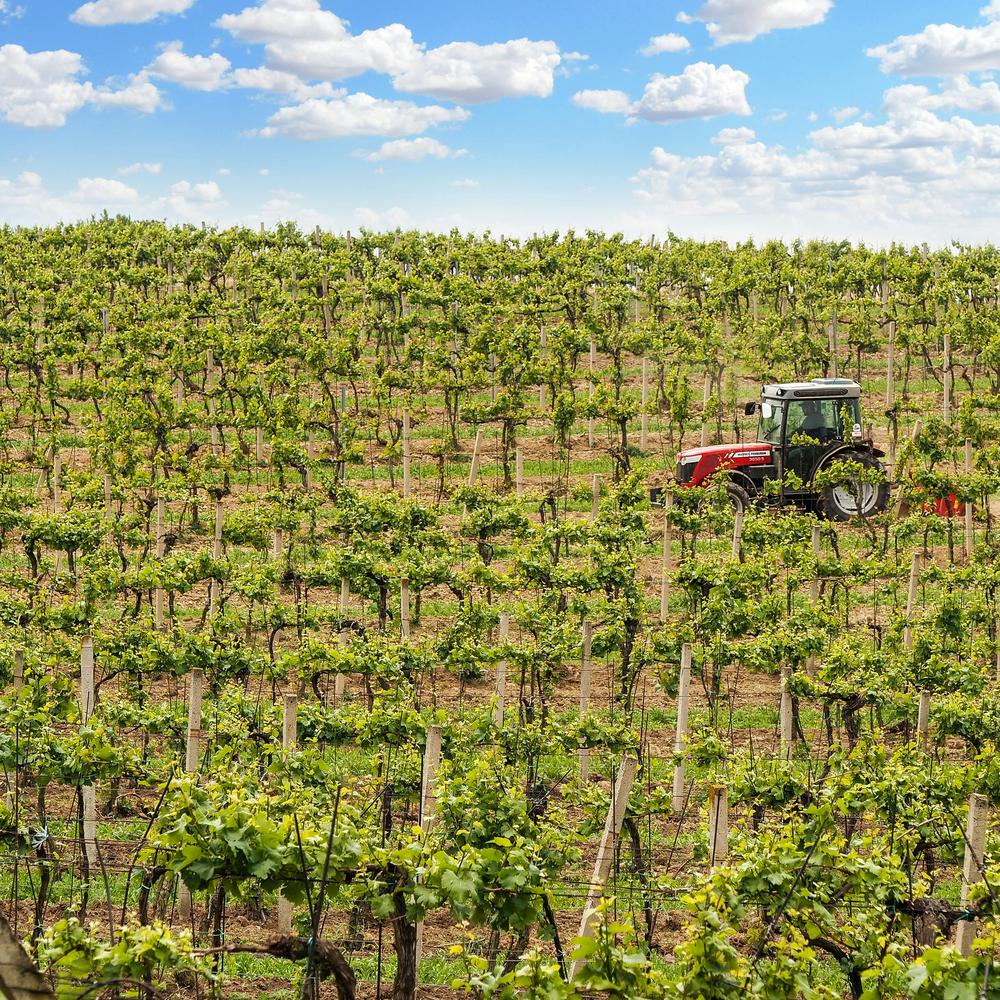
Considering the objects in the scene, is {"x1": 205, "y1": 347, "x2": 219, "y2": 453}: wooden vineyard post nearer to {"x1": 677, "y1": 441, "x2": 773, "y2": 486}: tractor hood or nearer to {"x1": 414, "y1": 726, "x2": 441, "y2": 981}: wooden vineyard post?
{"x1": 677, "y1": 441, "x2": 773, "y2": 486}: tractor hood

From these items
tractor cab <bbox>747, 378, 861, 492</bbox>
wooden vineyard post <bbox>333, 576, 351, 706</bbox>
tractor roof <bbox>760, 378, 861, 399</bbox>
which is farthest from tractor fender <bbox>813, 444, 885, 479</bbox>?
wooden vineyard post <bbox>333, 576, 351, 706</bbox>

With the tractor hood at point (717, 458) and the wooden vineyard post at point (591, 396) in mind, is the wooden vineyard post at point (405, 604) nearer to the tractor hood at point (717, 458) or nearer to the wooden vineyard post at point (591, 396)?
the tractor hood at point (717, 458)

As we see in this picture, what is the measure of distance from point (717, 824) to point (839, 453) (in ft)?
53.2

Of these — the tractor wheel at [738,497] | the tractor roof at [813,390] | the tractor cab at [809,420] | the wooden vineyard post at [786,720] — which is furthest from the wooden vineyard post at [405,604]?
the tractor roof at [813,390]

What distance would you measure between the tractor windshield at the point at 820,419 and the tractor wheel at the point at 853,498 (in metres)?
0.54

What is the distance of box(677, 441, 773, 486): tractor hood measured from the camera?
25.4m

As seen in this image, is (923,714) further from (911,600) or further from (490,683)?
(490,683)

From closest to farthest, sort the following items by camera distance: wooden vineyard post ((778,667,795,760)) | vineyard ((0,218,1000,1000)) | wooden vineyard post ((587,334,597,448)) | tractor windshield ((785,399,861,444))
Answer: vineyard ((0,218,1000,1000)) → wooden vineyard post ((778,667,795,760)) → tractor windshield ((785,399,861,444)) → wooden vineyard post ((587,334,597,448))

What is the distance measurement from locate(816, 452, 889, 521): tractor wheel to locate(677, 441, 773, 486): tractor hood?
1500mm

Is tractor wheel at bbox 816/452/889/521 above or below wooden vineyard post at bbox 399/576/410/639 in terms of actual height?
above

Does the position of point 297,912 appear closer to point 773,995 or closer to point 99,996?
point 99,996

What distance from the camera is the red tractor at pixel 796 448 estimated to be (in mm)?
25234

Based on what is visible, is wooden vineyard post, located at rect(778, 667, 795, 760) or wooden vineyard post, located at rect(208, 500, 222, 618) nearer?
wooden vineyard post, located at rect(778, 667, 795, 760)

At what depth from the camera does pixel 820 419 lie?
83.7 feet
